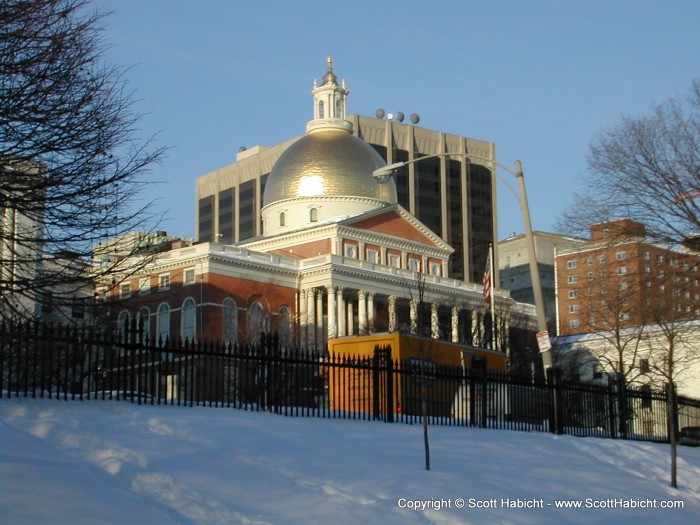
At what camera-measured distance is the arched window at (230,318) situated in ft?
287

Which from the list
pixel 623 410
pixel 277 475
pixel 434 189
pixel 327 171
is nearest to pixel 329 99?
pixel 327 171

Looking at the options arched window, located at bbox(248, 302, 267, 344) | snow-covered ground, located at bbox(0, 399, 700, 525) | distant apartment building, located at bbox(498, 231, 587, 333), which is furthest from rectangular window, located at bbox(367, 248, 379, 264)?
snow-covered ground, located at bbox(0, 399, 700, 525)

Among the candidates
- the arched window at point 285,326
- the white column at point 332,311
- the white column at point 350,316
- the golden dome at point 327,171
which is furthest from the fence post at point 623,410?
the golden dome at point 327,171

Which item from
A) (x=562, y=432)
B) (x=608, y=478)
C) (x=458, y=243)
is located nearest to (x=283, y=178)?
(x=458, y=243)

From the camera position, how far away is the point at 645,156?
93.4 feet

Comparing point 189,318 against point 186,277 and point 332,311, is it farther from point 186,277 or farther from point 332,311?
point 332,311

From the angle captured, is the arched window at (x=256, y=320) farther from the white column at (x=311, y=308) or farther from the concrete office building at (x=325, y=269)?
the white column at (x=311, y=308)

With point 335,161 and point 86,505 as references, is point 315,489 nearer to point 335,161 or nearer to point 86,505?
point 86,505

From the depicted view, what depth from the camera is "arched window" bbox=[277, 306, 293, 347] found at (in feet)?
262

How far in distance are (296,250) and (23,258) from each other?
82445 millimetres

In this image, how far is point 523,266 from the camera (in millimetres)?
169750

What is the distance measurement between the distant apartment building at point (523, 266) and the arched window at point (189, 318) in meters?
75.5

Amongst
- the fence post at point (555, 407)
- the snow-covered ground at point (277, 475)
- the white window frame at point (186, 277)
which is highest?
the white window frame at point (186, 277)

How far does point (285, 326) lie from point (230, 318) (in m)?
4.31
